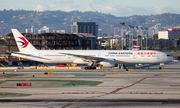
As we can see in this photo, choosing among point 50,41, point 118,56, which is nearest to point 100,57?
point 118,56

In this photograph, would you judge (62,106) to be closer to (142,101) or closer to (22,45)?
(142,101)

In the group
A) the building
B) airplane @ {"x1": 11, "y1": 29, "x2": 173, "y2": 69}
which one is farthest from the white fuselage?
the building

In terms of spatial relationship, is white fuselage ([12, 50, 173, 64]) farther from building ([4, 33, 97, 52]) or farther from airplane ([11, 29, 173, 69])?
building ([4, 33, 97, 52])

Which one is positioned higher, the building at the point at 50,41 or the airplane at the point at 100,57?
the building at the point at 50,41

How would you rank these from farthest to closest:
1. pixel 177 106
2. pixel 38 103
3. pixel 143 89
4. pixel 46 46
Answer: pixel 46 46, pixel 143 89, pixel 38 103, pixel 177 106

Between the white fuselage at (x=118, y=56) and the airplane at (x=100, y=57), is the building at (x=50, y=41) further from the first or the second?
the white fuselage at (x=118, y=56)

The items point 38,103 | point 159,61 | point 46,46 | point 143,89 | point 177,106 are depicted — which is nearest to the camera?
point 177,106

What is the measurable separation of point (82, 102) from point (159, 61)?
37.7 metres

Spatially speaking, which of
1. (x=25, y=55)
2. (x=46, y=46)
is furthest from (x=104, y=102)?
(x=46, y=46)

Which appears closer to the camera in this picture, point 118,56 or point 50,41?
point 118,56

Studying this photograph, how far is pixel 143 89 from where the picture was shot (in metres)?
30.6

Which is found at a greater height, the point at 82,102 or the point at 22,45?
the point at 22,45

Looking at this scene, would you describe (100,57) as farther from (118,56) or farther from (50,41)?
(50,41)

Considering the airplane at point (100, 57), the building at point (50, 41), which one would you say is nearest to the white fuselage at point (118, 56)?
the airplane at point (100, 57)
